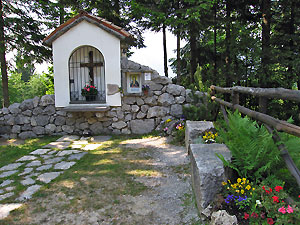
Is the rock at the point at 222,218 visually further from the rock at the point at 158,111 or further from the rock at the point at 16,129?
the rock at the point at 16,129

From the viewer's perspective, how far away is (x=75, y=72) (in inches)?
306

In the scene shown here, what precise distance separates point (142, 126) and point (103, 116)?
1.27 m

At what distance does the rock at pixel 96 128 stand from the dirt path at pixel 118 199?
10.1 feet

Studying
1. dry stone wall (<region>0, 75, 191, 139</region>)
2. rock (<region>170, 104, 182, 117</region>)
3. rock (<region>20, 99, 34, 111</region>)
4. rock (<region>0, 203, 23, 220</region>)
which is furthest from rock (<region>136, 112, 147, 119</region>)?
rock (<region>0, 203, 23, 220</region>)

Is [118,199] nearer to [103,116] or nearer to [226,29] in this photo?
[103,116]

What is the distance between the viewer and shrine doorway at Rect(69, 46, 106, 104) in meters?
7.62

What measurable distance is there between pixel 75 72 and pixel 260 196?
7044 mm

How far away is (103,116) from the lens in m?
7.24

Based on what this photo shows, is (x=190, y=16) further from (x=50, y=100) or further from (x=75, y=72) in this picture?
(x=50, y=100)

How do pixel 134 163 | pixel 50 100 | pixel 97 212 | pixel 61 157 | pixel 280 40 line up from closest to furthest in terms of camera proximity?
pixel 97 212, pixel 134 163, pixel 61 157, pixel 50 100, pixel 280 40

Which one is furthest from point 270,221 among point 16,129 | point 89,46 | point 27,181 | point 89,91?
point 16,129

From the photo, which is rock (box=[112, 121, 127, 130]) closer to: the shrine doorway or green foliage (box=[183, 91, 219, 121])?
the shrine doorway

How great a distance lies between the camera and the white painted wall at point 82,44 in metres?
6.86

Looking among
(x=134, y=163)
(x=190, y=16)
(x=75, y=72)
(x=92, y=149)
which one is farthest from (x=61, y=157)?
(x=190, y=16)
